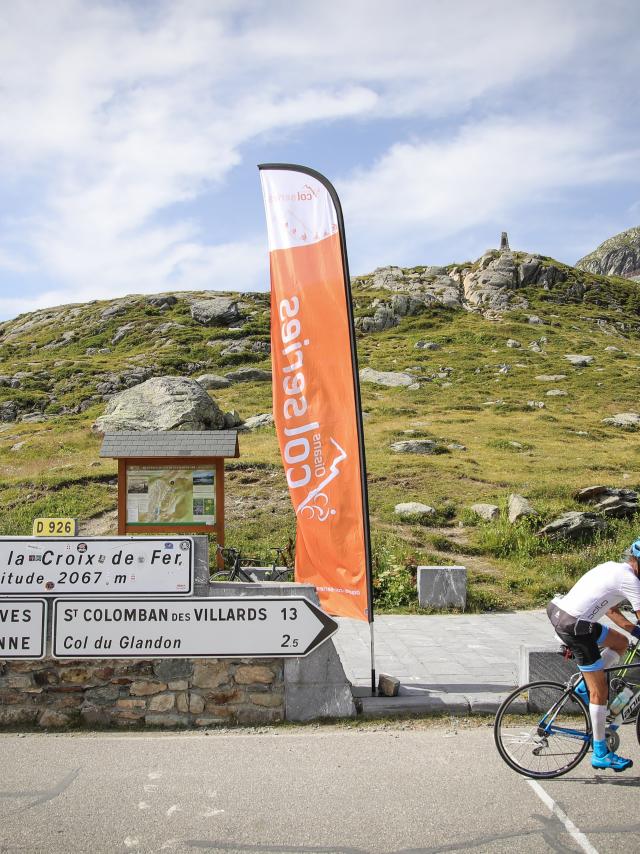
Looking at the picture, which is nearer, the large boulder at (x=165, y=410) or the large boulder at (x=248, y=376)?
the large boulder at (x=165, y=410)

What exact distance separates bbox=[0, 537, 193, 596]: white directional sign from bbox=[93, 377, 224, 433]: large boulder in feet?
78.0

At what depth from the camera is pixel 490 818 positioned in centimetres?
477

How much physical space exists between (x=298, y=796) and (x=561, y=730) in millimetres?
2075

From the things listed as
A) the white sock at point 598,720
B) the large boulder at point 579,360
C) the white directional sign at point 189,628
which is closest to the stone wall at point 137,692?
the white directional sign at point 189,628

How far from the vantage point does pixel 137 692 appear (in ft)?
22.1

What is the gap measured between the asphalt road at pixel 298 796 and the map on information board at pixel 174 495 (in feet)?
24.6

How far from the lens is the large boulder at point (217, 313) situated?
7612 centimetres

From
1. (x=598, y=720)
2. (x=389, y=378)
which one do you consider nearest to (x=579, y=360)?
(x=389, y=378)

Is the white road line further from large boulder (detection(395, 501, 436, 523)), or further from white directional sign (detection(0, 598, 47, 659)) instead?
large boulder (detection(395, 501, 436, 523))

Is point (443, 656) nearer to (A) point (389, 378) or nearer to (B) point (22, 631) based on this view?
(B) point (22, 631)

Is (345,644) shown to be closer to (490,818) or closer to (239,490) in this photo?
(490,818)

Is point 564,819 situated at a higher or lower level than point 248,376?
lower

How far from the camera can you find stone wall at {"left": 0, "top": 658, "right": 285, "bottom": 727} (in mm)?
6699

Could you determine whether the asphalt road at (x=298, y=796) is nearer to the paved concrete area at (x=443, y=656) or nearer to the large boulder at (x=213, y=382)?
the paved concrete area at (x=443, y=656)
